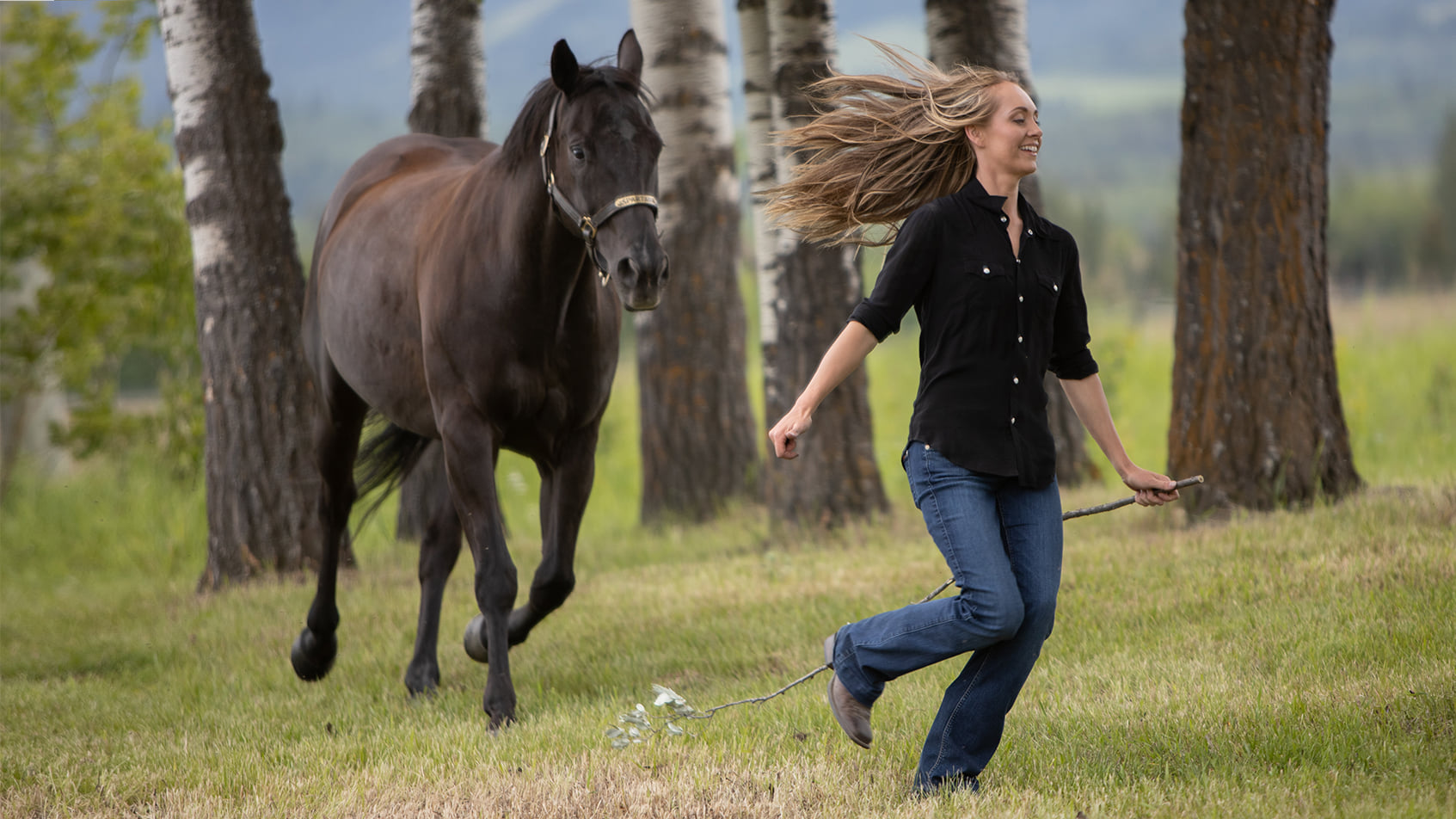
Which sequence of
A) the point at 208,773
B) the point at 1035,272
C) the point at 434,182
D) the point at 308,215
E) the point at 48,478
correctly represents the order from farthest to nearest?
the point at 308,215
the point at 48,478
the point at 434,182
the point at 208,773
the point at 1035,272

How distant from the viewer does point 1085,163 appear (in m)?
108

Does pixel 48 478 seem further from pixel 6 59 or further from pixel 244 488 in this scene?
pixel 244 488

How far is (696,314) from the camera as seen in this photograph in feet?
30.0

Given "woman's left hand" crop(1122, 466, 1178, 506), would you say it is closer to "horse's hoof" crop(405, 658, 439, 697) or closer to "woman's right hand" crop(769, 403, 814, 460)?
"woman's right hand" crop(769, 403, 814, 460)

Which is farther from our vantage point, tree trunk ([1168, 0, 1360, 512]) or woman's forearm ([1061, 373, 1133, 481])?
tree trunk ([1168, 0, 1360, 512])

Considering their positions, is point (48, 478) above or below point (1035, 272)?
below

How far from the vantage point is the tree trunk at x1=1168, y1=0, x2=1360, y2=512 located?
6422 millimetres

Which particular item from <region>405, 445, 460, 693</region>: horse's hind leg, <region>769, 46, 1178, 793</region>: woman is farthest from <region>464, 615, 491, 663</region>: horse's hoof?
<region>769, 46, 1178, 793</region>: woman

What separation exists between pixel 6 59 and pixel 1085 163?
102906 mm

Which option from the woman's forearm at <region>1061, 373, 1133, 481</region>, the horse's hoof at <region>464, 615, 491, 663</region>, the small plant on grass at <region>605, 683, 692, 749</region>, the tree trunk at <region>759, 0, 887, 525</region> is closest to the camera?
the woman's forearm at <region>1061, 373, 1133, 481</region>

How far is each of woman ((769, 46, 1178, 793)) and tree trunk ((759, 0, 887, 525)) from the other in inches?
169

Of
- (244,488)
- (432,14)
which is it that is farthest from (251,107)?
(244,488)

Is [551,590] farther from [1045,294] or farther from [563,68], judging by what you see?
[1045,294]

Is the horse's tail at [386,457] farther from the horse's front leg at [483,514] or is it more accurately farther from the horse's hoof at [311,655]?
the horse's front leg at [483,514]
